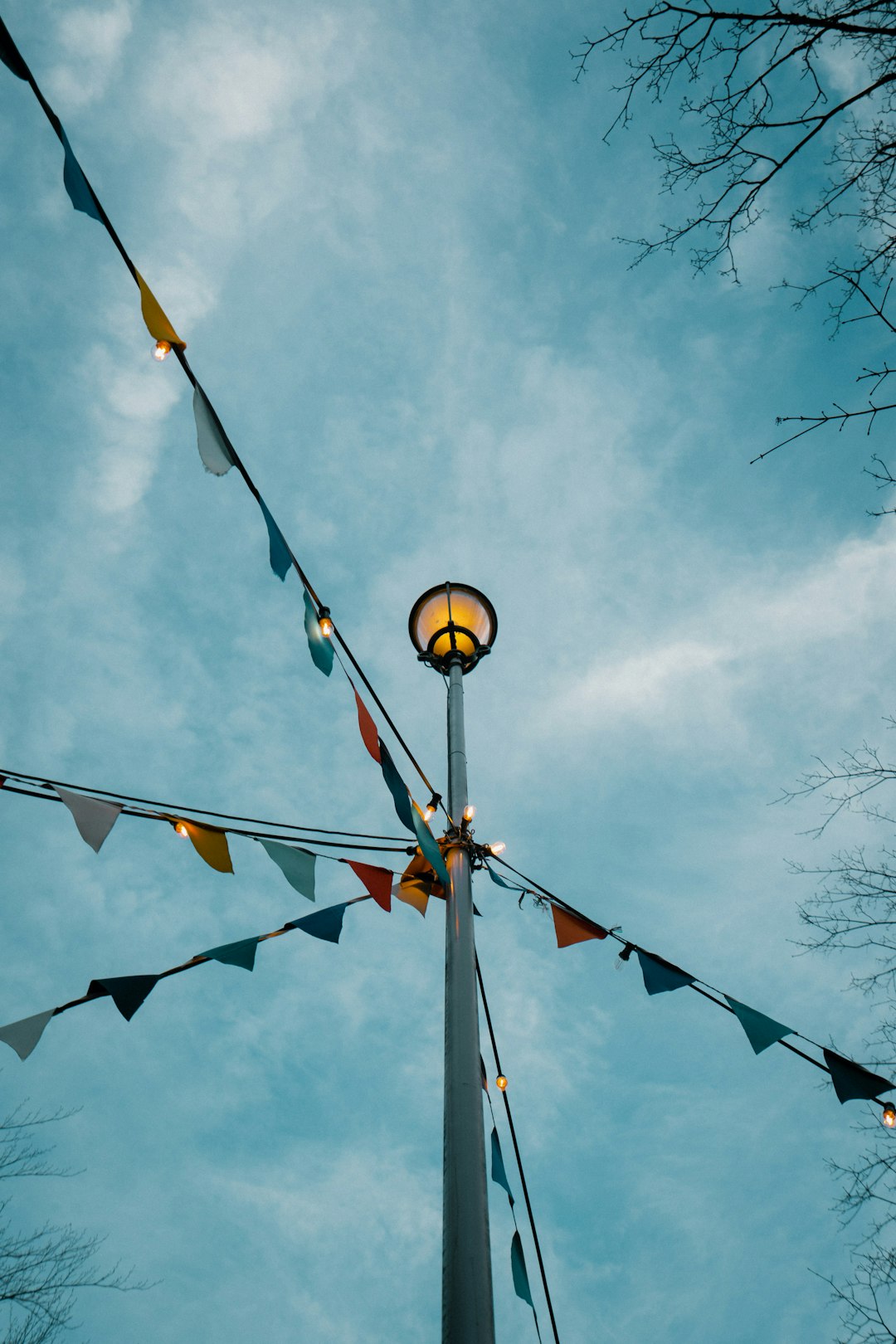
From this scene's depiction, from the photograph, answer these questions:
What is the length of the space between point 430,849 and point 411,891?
699mm

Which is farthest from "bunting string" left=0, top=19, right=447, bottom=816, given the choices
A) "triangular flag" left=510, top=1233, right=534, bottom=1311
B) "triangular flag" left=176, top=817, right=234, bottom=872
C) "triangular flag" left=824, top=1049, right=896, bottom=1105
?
"triangular flag" left=510, top=1233, right=534, bottom=1311

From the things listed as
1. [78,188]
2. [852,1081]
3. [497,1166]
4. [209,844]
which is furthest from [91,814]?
[852,1081]

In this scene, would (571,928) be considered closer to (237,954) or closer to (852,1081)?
(852,1081)

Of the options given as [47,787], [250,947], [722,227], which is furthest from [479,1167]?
[722,227]

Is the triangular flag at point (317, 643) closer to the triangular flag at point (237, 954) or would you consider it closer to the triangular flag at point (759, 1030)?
the triangular flag at point (237, 954)

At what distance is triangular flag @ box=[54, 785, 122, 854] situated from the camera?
3291 mm

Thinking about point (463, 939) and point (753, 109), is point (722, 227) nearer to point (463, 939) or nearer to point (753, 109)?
point (753, 109)

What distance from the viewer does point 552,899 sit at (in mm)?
4625

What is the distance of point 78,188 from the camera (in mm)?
2508

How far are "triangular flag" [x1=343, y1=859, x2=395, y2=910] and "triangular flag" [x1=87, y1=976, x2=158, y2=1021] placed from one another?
102cm

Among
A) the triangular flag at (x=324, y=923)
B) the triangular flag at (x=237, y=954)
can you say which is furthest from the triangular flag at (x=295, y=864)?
the triangular flag at (x=237, y=954)

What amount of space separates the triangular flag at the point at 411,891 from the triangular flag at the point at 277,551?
169 centimetres

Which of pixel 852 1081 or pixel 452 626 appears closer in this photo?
pixel 852 1081

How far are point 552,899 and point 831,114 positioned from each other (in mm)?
3778
